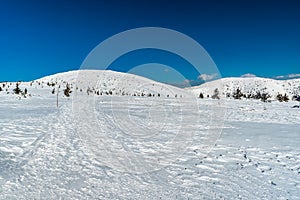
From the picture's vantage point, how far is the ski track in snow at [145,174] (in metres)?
4.82

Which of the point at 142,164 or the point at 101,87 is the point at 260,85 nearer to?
the point at 101,87

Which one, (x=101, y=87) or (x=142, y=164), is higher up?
(x=101, y=87)

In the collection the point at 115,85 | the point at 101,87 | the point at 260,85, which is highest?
the point at 260,85

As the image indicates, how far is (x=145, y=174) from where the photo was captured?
19.6 feet

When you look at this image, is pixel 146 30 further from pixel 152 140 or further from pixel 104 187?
pixel 104 187

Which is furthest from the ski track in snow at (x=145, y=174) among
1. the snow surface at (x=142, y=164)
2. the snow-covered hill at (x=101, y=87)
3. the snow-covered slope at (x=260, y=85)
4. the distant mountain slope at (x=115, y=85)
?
the snow-covered slope at (x=260, y=85)

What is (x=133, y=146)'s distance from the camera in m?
8.74

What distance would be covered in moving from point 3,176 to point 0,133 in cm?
438

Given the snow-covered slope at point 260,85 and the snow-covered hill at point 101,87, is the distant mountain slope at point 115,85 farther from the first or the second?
the snow-covered slope at point 260,85

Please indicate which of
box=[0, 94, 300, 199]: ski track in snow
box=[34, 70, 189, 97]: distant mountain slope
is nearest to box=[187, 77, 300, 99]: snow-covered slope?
box=[34, 70, 189, 97]: distant mountain slope

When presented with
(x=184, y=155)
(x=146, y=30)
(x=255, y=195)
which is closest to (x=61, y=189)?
(x=255, y=195)

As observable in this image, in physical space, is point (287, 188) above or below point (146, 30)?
below

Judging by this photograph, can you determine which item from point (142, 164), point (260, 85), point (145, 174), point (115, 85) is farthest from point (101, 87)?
point (260, 85)

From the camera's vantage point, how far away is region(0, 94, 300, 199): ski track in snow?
15.8 feet
